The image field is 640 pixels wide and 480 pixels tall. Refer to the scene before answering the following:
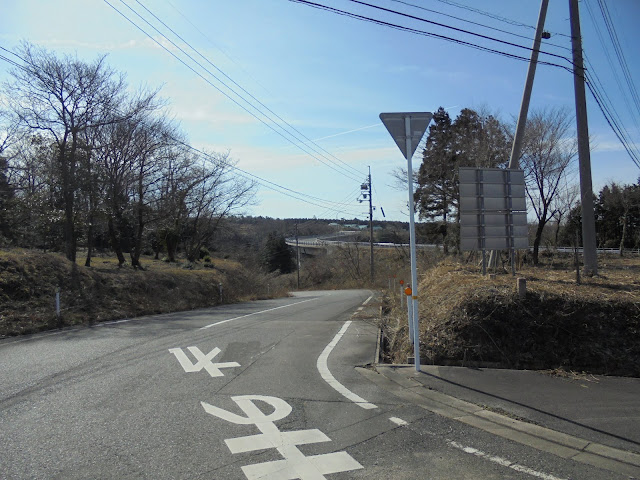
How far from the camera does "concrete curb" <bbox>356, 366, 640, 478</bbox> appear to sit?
4.05 metres

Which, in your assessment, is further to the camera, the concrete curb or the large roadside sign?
the large roadside sign

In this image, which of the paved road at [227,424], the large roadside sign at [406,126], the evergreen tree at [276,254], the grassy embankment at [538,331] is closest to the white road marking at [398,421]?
the paved road at [227,424]

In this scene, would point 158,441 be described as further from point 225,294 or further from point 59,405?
point 225,294

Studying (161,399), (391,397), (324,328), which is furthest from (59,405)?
(324,328)

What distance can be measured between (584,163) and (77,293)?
54.5ft

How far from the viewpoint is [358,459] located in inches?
160

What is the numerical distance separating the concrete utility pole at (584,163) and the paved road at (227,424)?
6.04 metres

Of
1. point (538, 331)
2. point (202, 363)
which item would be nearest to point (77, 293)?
point (202, 363)

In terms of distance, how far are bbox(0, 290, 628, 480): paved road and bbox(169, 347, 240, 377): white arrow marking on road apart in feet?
0.11

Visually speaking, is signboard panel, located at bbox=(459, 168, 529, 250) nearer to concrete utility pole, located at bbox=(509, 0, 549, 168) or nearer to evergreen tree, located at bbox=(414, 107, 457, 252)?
concrete utility pole, located at bbox=(509, 0, 549, 168)

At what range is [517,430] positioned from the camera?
4.74 metres

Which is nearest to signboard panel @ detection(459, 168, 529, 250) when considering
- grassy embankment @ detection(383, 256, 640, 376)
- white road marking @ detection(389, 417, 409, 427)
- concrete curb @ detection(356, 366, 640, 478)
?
grassy embankment @ detection(383, 256, 640, 376)

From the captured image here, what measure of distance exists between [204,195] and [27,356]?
28.8 meters

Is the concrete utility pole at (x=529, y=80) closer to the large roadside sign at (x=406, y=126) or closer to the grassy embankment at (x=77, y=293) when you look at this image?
the large roadside sign at (x=406, y=126)
